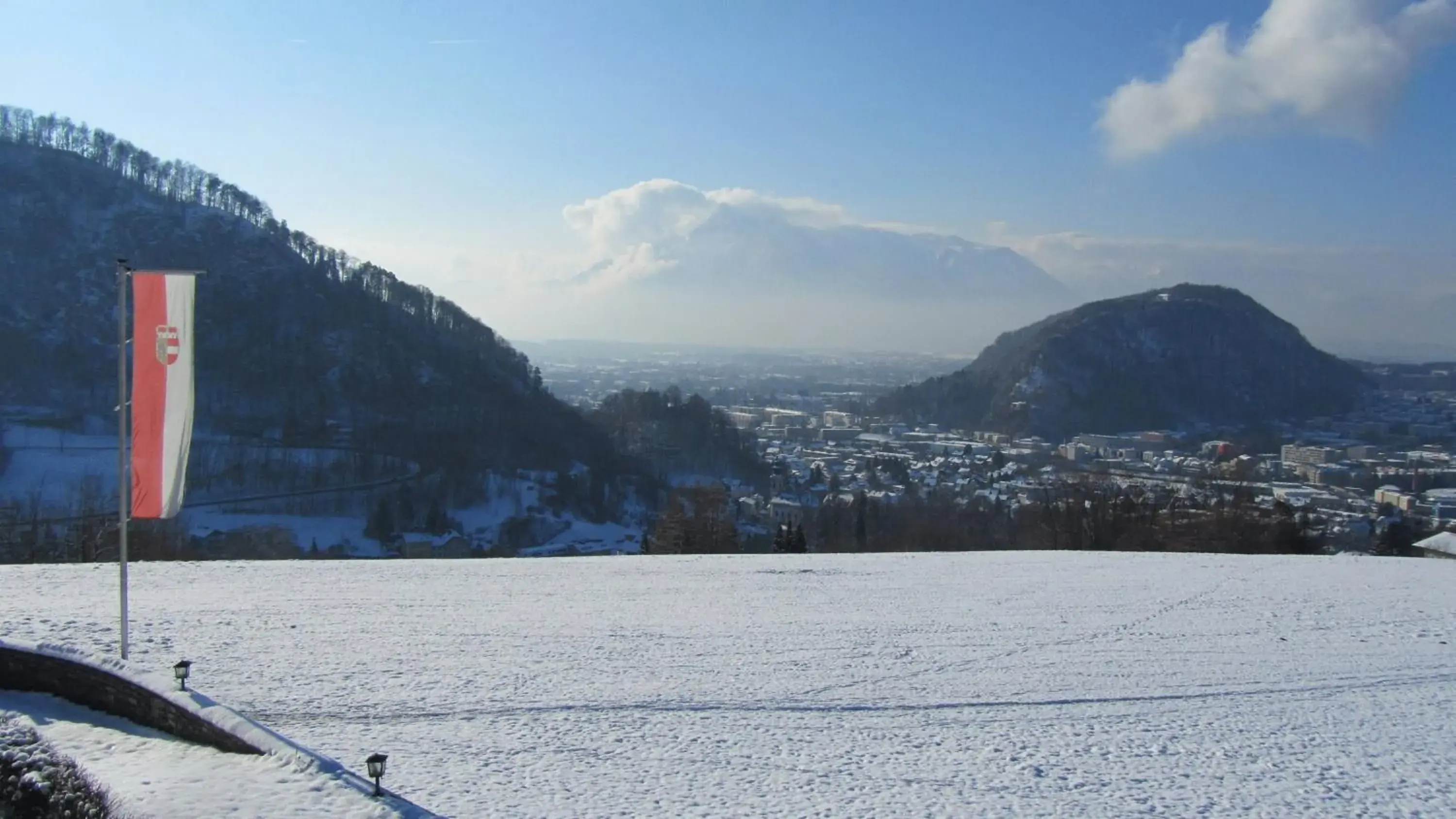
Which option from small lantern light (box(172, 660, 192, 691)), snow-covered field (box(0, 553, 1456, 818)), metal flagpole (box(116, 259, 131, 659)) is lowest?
snow-covered field (box(0, 553, 1456, 818))

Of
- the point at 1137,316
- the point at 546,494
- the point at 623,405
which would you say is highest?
the point at 1137,316

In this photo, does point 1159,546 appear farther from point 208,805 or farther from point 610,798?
point 208,805

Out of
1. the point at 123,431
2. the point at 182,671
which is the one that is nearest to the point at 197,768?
the point at 182,671

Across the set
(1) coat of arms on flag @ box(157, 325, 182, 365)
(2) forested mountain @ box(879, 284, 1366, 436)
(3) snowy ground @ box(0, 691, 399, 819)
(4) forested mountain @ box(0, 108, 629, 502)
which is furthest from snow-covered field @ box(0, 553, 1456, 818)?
(2) forested mountain @ box(879, 284, 1366, 436)

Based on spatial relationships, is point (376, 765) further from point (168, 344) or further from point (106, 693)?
point (168, 344)

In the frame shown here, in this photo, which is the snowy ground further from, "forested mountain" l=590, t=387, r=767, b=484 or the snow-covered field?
"forested mountain" l=590, t=387, r=767, b=484

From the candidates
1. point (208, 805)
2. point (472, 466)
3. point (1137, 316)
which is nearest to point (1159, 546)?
point (208, 805)
